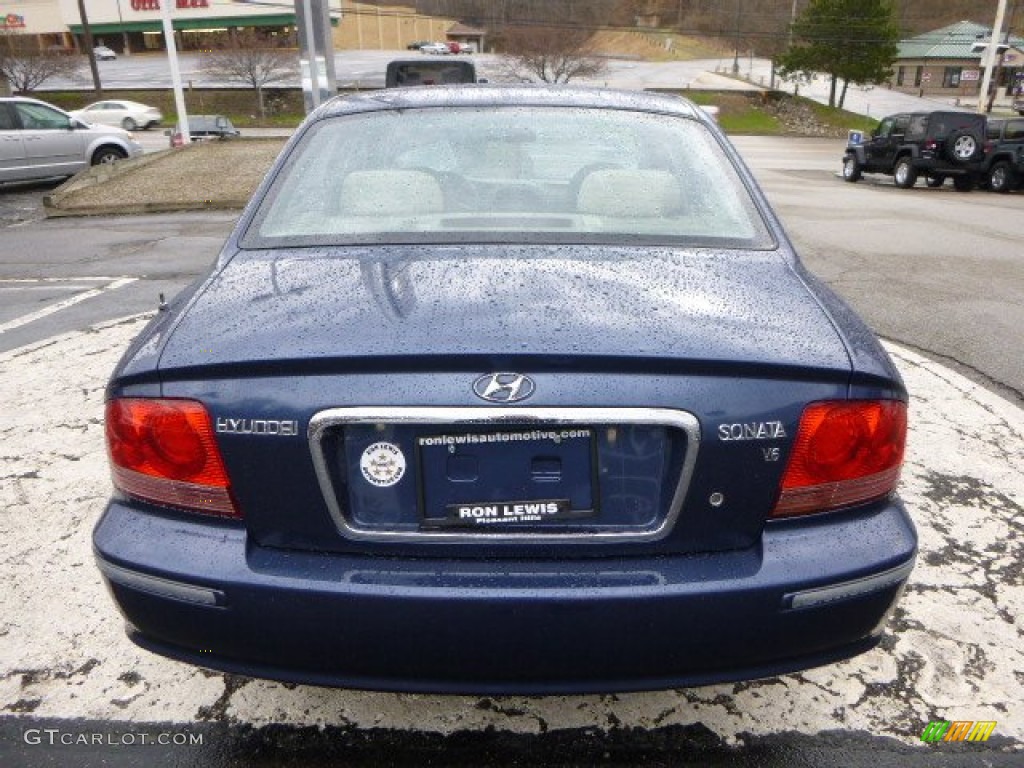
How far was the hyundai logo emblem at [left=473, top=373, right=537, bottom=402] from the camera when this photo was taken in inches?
64.2

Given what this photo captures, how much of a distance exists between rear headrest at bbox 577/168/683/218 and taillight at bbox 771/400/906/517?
39.8 inches

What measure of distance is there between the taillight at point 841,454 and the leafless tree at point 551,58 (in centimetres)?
5360

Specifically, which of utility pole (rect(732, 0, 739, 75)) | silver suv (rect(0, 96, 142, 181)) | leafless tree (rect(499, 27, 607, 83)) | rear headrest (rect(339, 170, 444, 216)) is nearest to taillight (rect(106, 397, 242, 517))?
rear headrest (rect(339, 170, 444, 216))

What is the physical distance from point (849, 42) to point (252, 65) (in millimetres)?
38497

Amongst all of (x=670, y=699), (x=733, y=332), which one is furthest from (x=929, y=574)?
(x=733, y=332)

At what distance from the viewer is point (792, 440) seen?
1730 mm

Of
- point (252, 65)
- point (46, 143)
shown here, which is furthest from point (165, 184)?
point (252, 65)

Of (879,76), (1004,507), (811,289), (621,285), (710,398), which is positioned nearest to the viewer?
(710,398)

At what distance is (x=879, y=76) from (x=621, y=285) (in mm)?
60306

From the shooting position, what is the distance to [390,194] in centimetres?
264

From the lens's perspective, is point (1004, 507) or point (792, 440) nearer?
point (792, 440)

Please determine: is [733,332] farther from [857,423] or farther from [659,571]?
[659,571]

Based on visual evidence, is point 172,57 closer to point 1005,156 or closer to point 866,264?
point 866,264

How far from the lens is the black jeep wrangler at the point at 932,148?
19.2 meters
